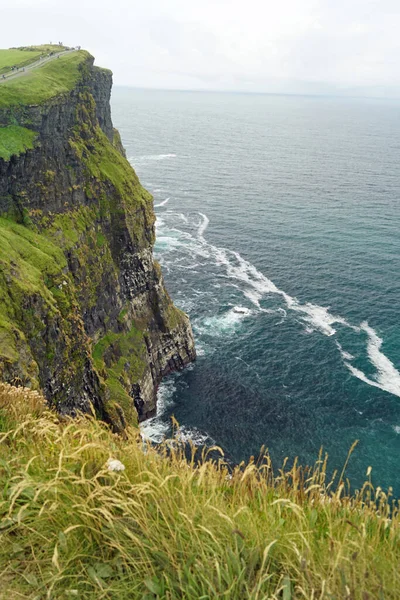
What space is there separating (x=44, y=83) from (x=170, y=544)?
59254 millimetres

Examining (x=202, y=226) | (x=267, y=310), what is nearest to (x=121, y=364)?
(x=267, y=310)

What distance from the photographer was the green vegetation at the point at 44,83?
156 feet

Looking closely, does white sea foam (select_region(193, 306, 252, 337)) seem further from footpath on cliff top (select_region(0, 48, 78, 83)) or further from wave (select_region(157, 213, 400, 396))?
footpath on cliff top (select_region(0, 48, 78, 83))

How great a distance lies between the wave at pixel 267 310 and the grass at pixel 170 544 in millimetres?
61685

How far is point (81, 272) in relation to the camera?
168 feet

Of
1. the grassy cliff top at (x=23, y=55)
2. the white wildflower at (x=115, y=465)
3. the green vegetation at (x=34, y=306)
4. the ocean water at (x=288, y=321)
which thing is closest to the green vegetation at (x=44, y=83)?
the grassy cliff top at (x=23, y=55)

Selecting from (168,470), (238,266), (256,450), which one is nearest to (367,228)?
(238,266)

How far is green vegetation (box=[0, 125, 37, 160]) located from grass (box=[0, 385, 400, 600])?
42.8 meters

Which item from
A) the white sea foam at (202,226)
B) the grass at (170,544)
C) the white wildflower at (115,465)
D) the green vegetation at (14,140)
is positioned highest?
the green vegetation at (14,140)

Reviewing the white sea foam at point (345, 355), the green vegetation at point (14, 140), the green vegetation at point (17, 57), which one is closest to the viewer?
the green vegetation at point (14, 140)

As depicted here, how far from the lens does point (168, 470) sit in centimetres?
805

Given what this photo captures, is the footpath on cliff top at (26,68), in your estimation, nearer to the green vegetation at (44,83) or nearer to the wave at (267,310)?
the green vegetation at (44,83)

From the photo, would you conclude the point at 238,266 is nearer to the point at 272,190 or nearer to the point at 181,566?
the point at 272,190

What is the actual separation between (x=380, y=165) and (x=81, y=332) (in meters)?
188
